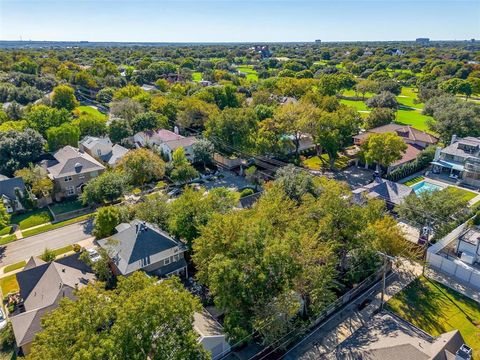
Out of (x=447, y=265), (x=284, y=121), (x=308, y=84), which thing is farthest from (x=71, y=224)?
(x=308, y=84)

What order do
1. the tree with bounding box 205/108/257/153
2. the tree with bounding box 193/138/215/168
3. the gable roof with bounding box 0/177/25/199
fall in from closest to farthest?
1. the gable roof with bounding box 0/177/25/199
2. the tree with bounding box 193/138/215/168
3. the tree with bounding box 205/108/257/153

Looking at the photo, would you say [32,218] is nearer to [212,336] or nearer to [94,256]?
[94,256]

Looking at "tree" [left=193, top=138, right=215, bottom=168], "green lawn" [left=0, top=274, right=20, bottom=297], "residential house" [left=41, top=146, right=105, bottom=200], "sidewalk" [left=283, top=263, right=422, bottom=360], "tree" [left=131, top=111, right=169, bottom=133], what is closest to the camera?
"sidewalk" [left=283, top=263, right=422, bottom=360]

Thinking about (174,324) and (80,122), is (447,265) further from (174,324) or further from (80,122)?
(80,122)

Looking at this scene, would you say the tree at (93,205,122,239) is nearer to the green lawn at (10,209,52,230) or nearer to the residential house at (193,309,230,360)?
the green lawn at (10,209,52,230)

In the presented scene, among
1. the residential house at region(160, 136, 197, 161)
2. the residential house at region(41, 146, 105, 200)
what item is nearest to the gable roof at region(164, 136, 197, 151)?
the residential house at region(160, 136, 197, 161)

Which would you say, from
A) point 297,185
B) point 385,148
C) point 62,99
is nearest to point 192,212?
point 297,185
